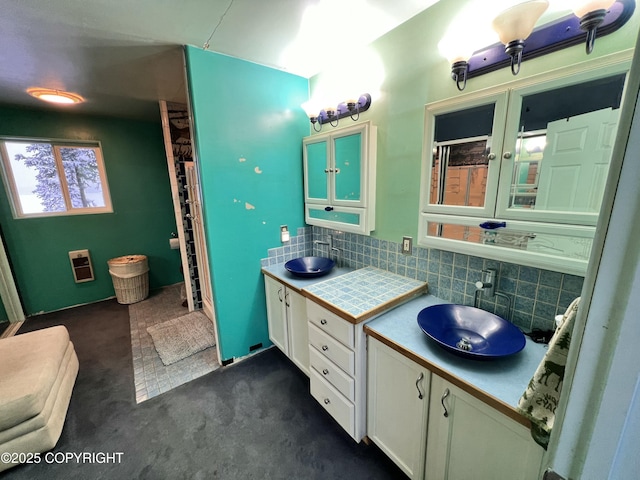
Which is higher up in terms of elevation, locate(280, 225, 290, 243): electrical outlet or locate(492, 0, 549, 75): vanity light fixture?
locate(492, 0, 549, 75): vanity light fixture

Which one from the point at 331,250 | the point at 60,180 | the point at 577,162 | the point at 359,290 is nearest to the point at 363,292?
the point at 359,290

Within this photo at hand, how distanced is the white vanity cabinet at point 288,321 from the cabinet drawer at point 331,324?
0.19m

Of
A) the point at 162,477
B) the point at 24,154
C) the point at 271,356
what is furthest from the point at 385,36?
the point at 24,154

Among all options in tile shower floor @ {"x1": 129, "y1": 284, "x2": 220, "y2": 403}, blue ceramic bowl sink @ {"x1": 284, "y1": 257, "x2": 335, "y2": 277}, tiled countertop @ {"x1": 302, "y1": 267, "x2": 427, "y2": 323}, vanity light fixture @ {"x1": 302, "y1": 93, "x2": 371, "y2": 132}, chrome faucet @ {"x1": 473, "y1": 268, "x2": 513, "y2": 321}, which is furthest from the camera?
blue ceramic bowl sink @ {"x1": 284, "y1": 257, "x2": 335, "y2": 277}

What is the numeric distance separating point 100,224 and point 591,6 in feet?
14.8

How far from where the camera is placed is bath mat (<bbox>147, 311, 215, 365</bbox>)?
7.70 feet

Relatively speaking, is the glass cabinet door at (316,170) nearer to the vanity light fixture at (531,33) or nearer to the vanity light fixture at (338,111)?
the vanity light fixture at (338,111)

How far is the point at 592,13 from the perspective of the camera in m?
0.86

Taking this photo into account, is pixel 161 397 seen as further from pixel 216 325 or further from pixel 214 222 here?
pixel 214 222

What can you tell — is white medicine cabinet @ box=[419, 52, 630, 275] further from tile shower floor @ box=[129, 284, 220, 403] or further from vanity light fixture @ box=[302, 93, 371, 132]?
tile shower floor @ box=[129, 284, 220, 403]

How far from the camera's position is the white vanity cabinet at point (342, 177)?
173cm

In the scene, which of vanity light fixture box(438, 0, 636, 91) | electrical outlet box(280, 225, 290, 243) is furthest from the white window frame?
vanity light fixture box(438, 0, 636, 91)

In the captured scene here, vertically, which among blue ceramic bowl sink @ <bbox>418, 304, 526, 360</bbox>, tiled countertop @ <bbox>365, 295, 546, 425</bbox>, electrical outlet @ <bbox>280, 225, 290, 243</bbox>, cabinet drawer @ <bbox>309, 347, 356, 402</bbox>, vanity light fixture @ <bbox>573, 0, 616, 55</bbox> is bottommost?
cabinet drawer @ <bbox>309, 347, 356, 402</bbox>

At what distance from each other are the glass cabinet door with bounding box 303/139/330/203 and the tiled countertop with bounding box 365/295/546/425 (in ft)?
3.71
